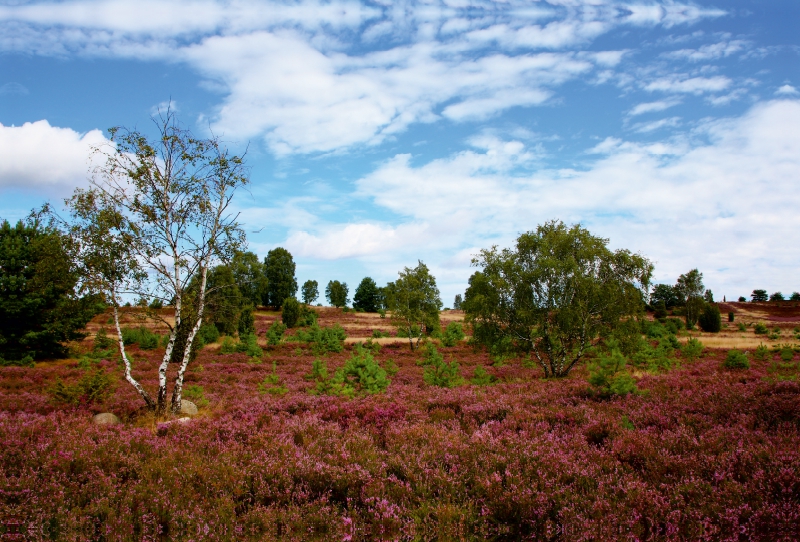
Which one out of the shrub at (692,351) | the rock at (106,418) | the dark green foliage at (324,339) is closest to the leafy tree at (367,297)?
the dark green foliage at (324,339)

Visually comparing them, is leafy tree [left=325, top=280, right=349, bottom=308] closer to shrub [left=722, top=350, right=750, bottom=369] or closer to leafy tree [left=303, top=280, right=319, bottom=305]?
leafy tree [left=303, top=280, right=319, bottom=305]

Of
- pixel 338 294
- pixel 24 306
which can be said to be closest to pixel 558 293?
pixel 24 306

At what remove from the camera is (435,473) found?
6.21m

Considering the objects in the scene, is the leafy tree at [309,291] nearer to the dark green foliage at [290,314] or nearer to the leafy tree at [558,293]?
the dark green foliage at [290,314]

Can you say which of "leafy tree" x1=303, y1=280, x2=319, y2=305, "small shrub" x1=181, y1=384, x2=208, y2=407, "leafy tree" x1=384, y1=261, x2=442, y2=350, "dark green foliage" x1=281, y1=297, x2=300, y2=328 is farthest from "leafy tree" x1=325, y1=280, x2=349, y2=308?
"small shrub" x1=181, y1=384, x2=208, y2=407

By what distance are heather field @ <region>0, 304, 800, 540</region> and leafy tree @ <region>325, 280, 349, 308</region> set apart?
103 meters

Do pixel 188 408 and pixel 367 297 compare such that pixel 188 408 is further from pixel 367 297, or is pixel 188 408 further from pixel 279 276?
pixel 367 297

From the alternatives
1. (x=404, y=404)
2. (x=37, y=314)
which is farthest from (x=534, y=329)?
(x=37, y=314)

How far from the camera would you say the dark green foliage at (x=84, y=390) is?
1373cm

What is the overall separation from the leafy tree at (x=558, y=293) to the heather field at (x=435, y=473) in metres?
11.1

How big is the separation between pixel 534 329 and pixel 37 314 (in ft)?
101

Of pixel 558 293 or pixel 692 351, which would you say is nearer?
pixel 558 293

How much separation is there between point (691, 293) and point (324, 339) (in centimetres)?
6291

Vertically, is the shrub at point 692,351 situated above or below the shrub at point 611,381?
below
